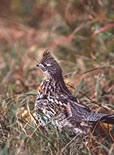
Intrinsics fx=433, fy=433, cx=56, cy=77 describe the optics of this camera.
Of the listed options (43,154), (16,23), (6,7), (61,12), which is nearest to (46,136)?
(43,154)

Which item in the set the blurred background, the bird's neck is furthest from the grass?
the bird's neck

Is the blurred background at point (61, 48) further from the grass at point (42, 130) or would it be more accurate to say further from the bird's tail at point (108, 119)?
the bird's tail at point (108, 119)

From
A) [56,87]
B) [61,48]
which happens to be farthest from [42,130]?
[61,48]

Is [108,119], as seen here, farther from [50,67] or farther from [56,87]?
[50,67]

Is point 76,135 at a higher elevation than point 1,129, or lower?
lower

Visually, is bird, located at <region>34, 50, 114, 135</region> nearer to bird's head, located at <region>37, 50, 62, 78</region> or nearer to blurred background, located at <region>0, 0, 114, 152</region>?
bird's head, located at <region>37, 50, 62, 78</region>

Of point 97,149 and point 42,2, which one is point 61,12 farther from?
point 97,149
